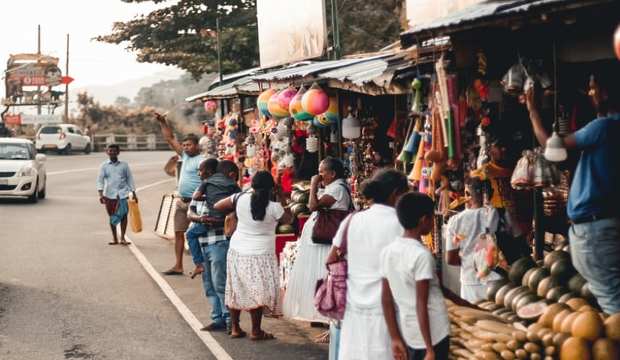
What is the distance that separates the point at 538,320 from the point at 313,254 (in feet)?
10.7

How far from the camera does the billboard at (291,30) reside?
1666cm

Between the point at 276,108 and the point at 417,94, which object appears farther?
the point at 276,108

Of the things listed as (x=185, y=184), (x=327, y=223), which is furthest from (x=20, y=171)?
(x=327, y=223)

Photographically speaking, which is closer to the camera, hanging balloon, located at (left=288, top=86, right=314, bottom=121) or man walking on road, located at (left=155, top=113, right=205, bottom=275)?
hanging balloon, located at (left=288, top=86, right=314, bottom=121)

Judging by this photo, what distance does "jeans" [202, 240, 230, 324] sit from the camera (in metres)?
11.2

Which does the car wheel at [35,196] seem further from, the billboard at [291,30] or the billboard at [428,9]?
the billboard at [428,9]

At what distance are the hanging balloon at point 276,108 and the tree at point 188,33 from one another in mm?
19126

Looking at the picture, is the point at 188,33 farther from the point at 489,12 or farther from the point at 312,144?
the point at 489,12

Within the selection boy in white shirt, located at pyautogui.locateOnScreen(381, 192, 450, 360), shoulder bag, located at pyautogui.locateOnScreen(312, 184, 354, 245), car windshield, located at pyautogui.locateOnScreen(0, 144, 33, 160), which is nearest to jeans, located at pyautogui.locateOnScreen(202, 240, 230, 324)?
shoulder bag, located at pyautogui.locateOnScreen(312, 184, 354, 245)

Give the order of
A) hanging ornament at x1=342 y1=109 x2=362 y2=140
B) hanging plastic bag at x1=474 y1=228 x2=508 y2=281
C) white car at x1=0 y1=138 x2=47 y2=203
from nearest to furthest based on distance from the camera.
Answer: hanging plastic bag at x1=474 y1=228 x2=508 y2=281 → hanging ornament at x1=342 y1=109 x2=362 y2=140 → white car at x1=0 y1=138 x2=47 y2=203

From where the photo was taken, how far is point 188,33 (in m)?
35.8

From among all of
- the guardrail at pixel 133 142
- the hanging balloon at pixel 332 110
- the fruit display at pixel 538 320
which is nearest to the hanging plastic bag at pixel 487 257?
the fruit display at pixel 538 320

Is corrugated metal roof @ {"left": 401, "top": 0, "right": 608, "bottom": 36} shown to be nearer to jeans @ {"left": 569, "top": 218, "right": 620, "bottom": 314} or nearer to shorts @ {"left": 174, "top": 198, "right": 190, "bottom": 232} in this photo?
jeans @ {"left": 569, "top": 218, "right": 620, "bottom": 314}

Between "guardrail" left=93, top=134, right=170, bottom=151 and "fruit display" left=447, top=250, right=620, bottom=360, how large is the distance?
6262 centimetres
